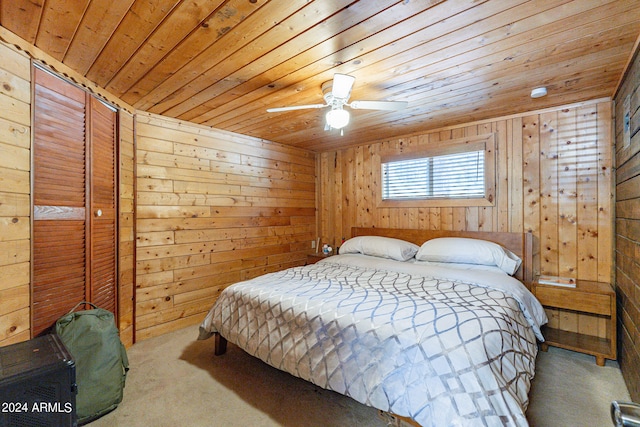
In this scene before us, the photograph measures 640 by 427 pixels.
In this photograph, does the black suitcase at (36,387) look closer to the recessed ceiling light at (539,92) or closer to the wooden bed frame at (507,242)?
the wooden bed frame at (507,242)

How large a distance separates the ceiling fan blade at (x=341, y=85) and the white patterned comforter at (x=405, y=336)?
1.45 metres

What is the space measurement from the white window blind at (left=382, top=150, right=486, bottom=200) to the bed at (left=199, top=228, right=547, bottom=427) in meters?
0.71

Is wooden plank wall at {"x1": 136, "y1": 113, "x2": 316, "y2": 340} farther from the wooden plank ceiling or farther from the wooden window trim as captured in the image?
the wooden window trim

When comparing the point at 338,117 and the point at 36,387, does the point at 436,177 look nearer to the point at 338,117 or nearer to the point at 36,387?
the point at 338,117

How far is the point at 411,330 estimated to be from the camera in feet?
4.92

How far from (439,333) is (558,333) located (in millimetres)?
2124

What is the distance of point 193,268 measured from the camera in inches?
128

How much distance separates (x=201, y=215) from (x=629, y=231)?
3.77 meters

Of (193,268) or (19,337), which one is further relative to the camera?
(193,268)

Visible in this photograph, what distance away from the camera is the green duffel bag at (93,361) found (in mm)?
1783

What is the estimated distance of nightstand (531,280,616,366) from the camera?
231 cm

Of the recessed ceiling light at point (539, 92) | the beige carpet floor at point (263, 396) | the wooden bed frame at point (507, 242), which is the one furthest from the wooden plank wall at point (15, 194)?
the recessed ceiling light at point (539, 92)

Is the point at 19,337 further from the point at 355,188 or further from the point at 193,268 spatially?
the point at 355,188

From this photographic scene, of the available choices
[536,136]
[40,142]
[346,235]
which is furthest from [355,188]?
[40,142]
